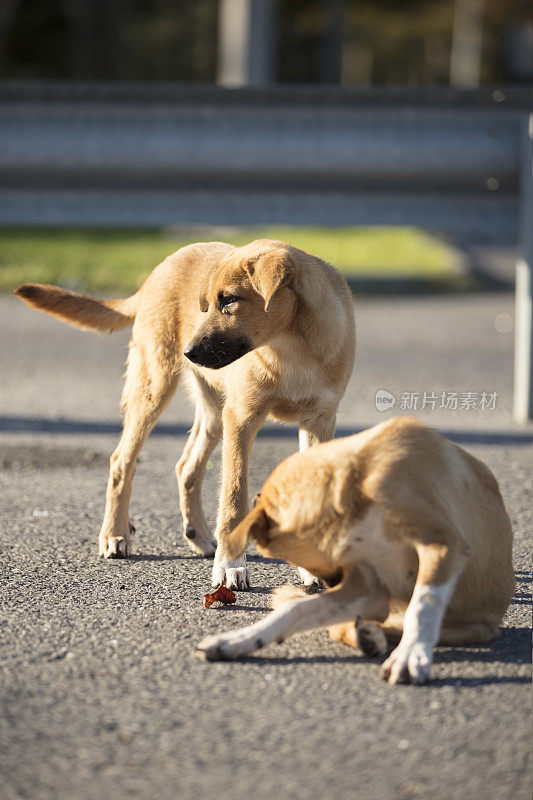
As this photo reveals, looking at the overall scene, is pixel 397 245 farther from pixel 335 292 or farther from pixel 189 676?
pixel 189 676

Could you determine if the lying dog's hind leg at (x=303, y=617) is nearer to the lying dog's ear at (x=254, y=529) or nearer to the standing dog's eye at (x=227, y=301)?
the lying dog's ear at (x=254, y=529)

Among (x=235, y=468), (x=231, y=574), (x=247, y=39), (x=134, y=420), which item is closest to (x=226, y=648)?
(x=231, y=574)

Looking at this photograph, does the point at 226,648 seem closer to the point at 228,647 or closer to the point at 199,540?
the point at 228,647

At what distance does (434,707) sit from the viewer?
267cm

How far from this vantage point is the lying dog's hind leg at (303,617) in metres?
2.96

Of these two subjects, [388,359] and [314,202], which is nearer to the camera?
[314,202]

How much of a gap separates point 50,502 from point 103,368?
3107 mm

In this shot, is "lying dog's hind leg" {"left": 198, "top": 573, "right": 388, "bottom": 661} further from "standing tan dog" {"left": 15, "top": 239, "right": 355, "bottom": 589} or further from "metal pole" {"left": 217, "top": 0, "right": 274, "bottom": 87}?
"metal pole" {"left": 217, "top": 0, "right": 274, "bottom": 87}

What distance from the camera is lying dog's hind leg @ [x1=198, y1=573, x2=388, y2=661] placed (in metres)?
2.96

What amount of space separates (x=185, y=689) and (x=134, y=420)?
66.0 inches

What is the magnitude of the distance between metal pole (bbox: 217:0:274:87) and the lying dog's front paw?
1202 centimetres

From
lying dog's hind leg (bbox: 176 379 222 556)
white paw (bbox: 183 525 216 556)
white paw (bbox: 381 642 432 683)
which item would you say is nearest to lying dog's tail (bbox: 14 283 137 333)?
lying dog's hind leg (bbox: 176 379 222 556)

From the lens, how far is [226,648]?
2953 mm

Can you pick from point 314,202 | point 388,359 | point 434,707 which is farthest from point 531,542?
point 388,359
